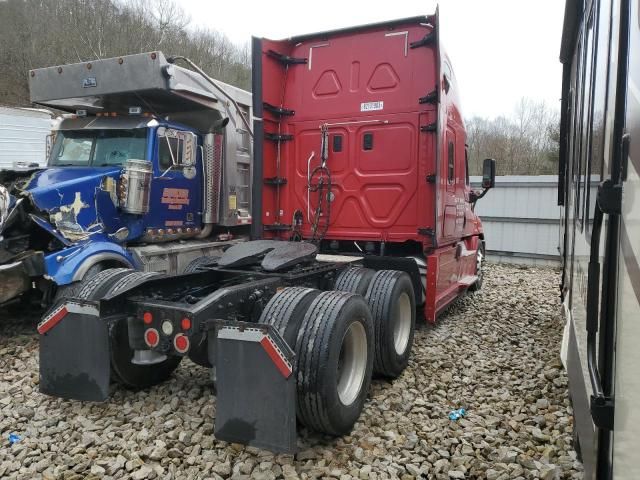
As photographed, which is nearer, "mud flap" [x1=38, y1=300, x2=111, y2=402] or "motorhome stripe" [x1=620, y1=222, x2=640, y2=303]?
"motorhome stripe" [x1=620, y1=222, x2=640, y2=303]

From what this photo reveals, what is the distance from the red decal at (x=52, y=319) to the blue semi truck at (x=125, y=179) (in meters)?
1.67

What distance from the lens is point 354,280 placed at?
179 inches

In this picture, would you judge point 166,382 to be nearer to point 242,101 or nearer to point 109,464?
point 109,464

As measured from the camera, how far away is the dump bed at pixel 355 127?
541 cm

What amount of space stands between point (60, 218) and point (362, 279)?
10.8 ft

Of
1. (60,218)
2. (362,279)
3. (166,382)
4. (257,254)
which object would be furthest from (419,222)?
(60,218)

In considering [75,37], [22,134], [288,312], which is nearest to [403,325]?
[288,312]

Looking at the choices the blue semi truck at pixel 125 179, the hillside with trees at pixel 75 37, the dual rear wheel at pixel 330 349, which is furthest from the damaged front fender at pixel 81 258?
the hillside with trees at pixel 75 37

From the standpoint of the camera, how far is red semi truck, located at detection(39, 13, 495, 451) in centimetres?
293

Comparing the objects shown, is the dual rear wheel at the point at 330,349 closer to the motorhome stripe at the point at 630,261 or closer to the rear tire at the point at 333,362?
the rear tire at the point at 333,362

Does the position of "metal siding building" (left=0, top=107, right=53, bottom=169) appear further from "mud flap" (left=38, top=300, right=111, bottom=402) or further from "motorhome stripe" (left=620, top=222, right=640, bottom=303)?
"motorhome stripe" (left=620, top=222, right=640, bottom=303)

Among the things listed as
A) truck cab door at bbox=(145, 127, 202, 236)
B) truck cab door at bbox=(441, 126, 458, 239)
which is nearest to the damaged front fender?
truck cab door at bbox=(145, 127, 202, 236)

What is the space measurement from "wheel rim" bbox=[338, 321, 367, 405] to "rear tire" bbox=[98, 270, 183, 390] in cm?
148

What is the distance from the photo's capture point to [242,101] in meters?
7.81
